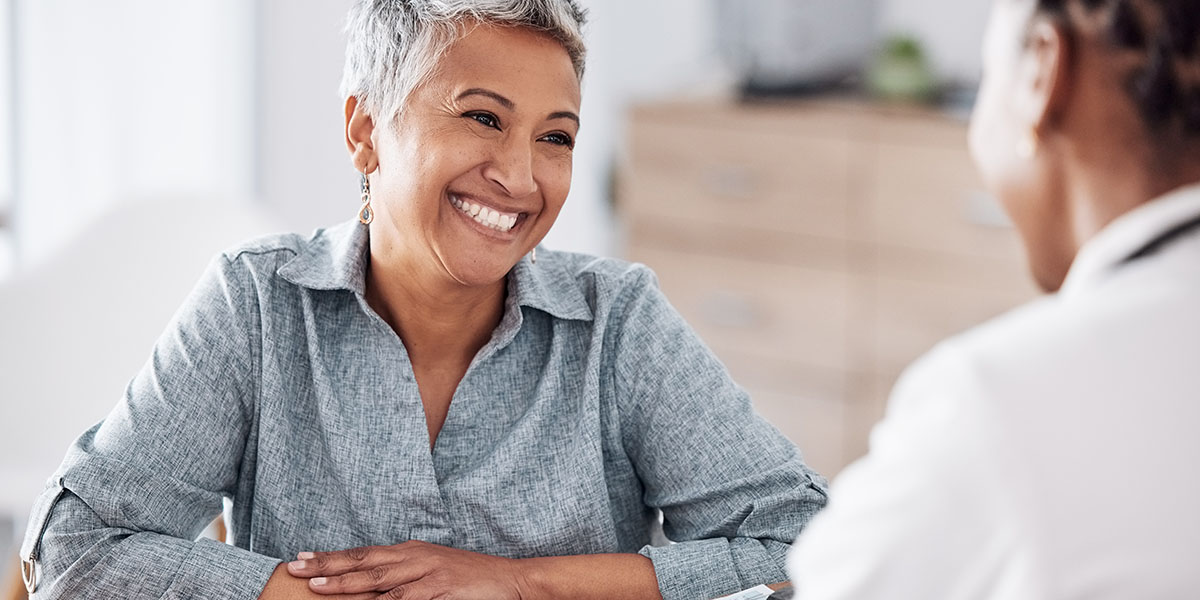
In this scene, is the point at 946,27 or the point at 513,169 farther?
the point at 946,27

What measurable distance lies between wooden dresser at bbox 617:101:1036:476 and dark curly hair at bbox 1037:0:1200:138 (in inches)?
92.8

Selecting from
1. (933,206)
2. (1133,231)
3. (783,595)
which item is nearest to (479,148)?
(783,595)

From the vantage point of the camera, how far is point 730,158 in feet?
11.4

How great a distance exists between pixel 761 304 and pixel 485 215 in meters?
2.13

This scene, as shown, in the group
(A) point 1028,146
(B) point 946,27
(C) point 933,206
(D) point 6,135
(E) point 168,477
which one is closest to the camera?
(A) point 1028,146

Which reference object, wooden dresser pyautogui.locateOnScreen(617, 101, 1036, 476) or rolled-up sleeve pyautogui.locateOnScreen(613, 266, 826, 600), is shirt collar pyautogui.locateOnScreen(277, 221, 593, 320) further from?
wooden dresser pyautogui.locateOnScreen(617, 101, 1036, 476)

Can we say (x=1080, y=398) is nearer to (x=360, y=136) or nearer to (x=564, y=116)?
(x=564, y=116)

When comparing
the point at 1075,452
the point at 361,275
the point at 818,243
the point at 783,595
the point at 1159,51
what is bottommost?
the point at 818,243

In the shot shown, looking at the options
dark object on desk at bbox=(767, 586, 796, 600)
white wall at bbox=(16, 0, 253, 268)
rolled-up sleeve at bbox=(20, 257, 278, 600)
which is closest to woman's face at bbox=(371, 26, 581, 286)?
rolled-up sleeve at bbox=(20, 257, 278, 600)

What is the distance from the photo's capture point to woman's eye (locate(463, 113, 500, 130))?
4.86 feet

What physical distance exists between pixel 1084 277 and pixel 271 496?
980mm

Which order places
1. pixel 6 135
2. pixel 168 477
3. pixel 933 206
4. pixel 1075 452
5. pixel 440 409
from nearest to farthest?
pixel 1075 452, pixel 168 477, pixel 440 409, pixel 6 135, pixel 933 206

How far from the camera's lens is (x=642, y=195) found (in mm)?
3650

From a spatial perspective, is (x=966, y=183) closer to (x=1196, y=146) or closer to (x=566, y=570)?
(x=566, y=570)
